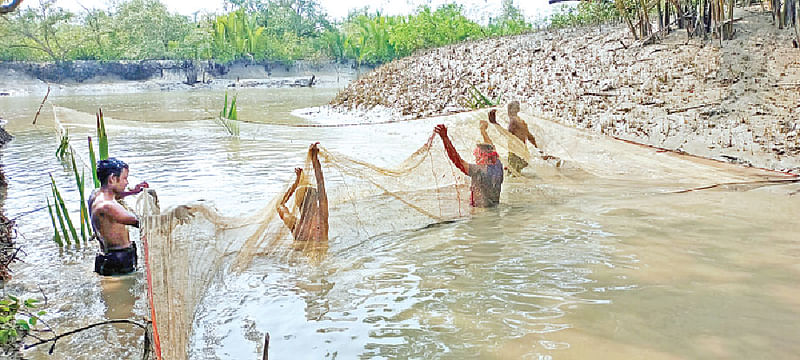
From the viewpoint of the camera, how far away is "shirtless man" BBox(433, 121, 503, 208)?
608cm

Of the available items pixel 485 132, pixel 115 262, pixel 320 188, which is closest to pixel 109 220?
pixel 115 262

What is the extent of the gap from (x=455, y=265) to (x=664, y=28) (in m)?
11.7

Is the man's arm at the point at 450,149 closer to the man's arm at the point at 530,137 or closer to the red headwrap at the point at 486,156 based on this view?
the red headwrap at the point at 486,156

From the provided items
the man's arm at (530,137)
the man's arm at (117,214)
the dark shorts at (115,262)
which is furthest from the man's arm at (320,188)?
the man's arm at (530,137)

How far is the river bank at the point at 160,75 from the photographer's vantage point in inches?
1443

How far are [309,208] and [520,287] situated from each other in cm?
185

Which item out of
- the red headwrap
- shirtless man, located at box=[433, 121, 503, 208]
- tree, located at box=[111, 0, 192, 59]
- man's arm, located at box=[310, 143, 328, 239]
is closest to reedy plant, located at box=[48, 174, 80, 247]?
man's arm, located at box=[310, 143, 328, 239]

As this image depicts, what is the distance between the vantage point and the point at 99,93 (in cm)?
3669

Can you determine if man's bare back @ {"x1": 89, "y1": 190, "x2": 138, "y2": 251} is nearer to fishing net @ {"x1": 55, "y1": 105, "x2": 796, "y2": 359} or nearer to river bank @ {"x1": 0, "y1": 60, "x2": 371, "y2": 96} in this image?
fishing net @ {"x1": 55, "y1": 105, "x2": 796, "y2": 359}

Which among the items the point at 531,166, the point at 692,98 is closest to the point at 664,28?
the point at 692,98

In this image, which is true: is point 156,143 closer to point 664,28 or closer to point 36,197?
point 36,197

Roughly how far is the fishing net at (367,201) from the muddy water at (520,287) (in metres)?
0.16

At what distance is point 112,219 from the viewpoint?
15.2 ft

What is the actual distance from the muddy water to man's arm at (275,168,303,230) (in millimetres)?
346
